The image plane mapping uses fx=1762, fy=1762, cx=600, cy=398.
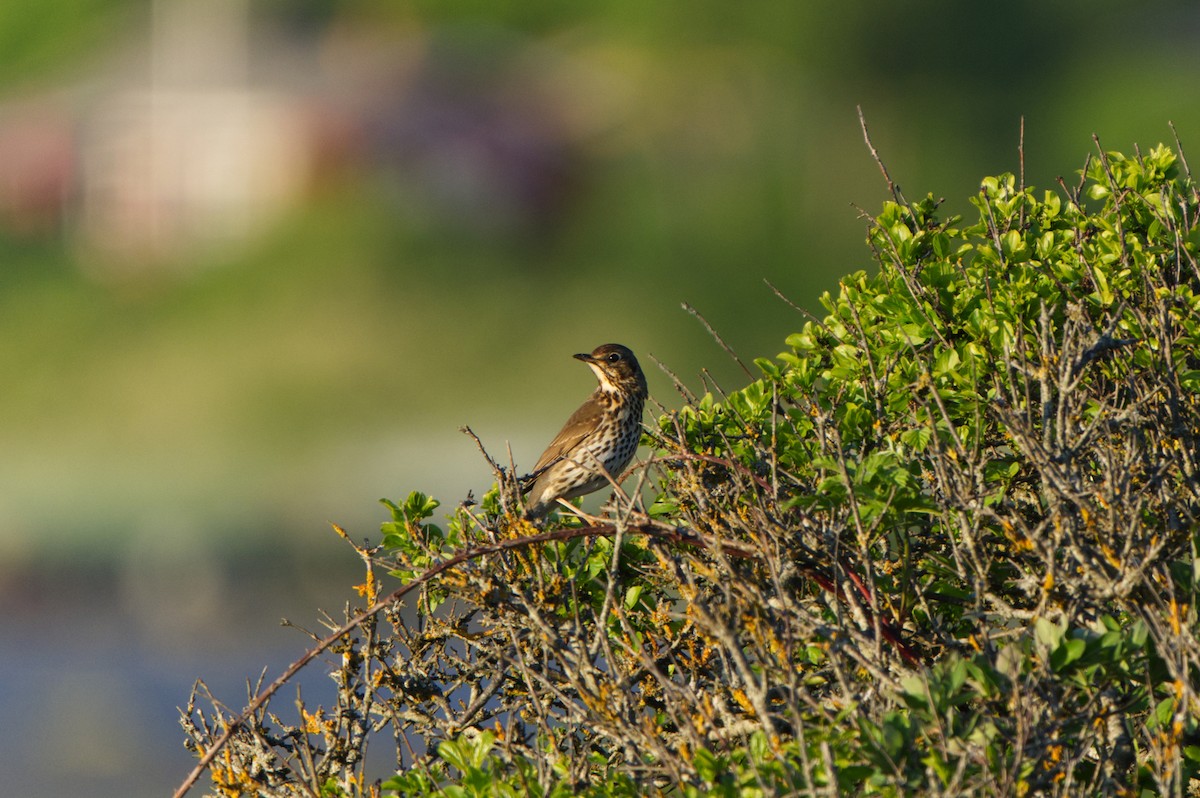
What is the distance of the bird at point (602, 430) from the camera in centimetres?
667

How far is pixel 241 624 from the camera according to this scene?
2794 cm

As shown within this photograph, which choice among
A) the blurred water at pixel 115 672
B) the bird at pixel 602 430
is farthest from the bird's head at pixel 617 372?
the blurred water at pixel 115 672

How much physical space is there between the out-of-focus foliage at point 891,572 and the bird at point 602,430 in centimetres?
203

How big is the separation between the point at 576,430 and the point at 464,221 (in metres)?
38.2

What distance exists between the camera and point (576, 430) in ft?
23.3

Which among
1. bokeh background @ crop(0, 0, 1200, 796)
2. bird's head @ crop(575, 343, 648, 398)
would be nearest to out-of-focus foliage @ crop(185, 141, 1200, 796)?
bird's head @ crop(575, 343, 648, 398)

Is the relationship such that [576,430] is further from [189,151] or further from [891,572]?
[189,151]

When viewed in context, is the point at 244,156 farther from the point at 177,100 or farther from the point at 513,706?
the point at 513,706

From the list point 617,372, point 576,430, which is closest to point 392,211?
point 617,372

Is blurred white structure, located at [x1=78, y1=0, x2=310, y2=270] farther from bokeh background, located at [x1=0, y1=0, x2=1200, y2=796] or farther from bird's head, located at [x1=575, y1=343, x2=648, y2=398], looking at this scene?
bird's head, located at [x1=575, y1=343, x2=648, y2=398]

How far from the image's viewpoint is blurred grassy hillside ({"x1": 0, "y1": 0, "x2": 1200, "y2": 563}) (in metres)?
37.5

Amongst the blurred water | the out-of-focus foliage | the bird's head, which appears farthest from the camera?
the blurred water

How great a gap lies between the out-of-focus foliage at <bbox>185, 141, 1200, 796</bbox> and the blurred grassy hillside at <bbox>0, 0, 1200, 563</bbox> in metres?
26.6

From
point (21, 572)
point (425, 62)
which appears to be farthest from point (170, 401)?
point (425, 62)
